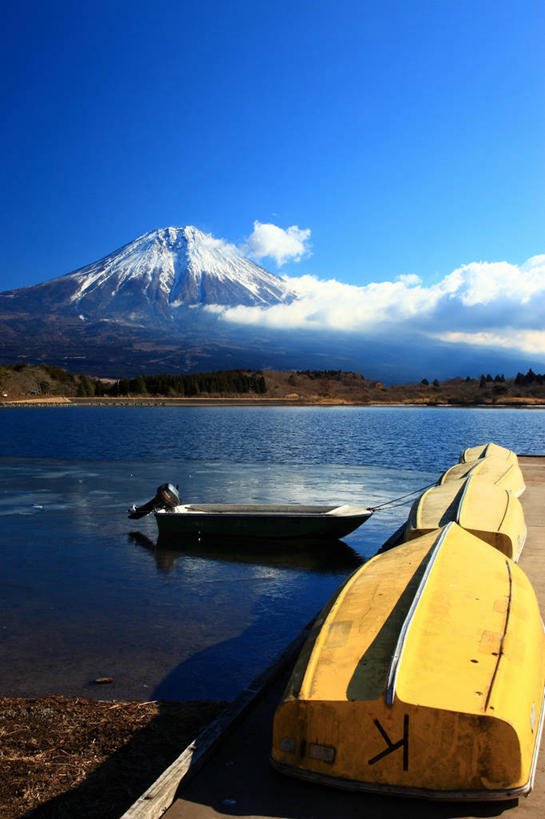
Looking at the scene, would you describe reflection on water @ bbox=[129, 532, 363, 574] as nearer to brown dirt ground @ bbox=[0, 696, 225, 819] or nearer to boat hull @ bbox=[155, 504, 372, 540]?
boat hull @ bbox=[155, 504, 372, 540]

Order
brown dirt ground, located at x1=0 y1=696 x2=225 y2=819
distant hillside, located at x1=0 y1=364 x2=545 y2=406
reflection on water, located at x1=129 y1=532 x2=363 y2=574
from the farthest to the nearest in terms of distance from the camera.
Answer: distant hillside, located at x1=0 y1=364 x2=545 y2=406 < reflection on water, located at x1=129 y1=532 x2=363 y2=574 < brown dirt ground, located at x1=0 y1=696 x2=225 y2=819

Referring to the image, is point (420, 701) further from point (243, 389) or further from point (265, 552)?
point (243, 389)

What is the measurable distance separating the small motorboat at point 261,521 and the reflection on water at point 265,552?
22 cm

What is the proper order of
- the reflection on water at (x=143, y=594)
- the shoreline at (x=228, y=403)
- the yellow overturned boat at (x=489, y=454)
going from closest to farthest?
the reflection on water at (x=143, y=594) < the yellow overturned boat at (x=489, y=454) < the shoreline at (x=228, y=403)

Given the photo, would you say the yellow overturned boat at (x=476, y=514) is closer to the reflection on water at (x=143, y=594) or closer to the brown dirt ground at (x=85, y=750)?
the reflection on water at (x=143, y=594)

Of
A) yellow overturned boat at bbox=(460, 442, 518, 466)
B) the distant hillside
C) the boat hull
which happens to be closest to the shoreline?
the distant hillside

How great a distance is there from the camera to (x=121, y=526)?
1673 centimetres

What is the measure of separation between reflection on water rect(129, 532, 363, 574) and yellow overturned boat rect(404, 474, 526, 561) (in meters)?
2.81

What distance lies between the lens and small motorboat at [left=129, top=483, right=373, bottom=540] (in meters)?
14.4

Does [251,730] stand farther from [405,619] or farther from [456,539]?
[456,539]

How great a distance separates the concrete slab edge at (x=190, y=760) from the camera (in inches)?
150

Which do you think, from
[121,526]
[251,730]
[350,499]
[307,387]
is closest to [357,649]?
[251,730]

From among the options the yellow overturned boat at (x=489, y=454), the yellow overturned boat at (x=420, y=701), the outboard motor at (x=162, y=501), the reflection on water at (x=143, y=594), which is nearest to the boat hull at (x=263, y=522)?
the reflection on water at (x=143, y=594)

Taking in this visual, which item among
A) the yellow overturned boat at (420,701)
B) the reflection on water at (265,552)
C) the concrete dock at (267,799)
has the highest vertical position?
the yellow overturned boat at (420,701)
